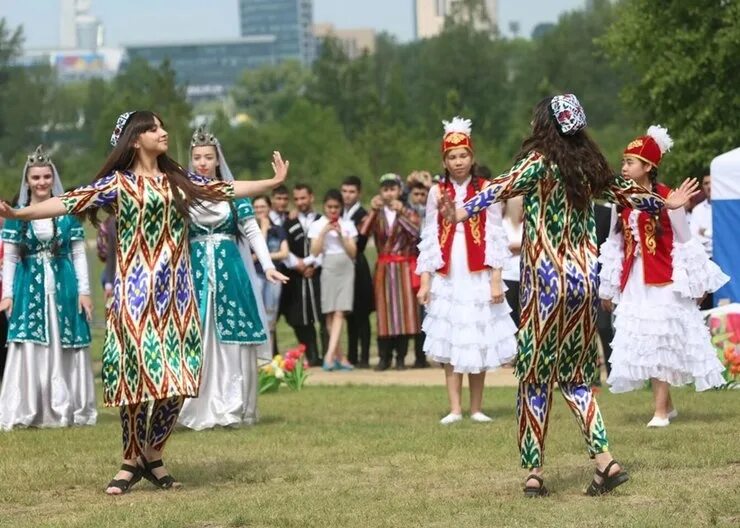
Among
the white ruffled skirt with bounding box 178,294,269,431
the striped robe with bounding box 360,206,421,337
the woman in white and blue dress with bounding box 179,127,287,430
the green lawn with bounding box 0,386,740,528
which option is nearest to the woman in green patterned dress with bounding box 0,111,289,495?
the green lawn with bounding box 0,386,740,528

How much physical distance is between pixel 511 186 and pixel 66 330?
5.54 m

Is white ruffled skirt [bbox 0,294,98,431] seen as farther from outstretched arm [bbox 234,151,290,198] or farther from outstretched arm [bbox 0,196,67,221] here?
outstretched arm [bbox 0,196,67,221]

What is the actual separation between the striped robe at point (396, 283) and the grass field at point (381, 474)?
15.7 ft

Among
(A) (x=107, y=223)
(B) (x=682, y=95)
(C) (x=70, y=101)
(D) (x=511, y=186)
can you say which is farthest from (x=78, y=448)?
(C) (x=70, y=101)

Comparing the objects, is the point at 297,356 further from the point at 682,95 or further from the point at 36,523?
the point at 682,95

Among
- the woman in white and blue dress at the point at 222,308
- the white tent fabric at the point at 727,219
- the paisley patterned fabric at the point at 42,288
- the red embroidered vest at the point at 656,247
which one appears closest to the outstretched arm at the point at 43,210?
the woman in white and blue dress at the point at 222,308

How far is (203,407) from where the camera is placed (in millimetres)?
13195

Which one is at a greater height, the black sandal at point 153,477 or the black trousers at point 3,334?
the black trousers at point 3,334

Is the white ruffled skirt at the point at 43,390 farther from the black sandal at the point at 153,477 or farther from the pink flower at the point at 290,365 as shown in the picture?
the black sandal at the point at 153,477

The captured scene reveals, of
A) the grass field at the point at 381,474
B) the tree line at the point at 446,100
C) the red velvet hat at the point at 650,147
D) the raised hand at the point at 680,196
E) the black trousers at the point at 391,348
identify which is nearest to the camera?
the grass field at the point at 381,474

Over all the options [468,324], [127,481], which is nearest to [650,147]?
[468,324]

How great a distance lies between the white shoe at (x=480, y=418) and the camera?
1306 cm

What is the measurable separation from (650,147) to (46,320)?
4769mm

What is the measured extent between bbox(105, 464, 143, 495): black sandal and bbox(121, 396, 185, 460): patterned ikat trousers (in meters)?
0.06
